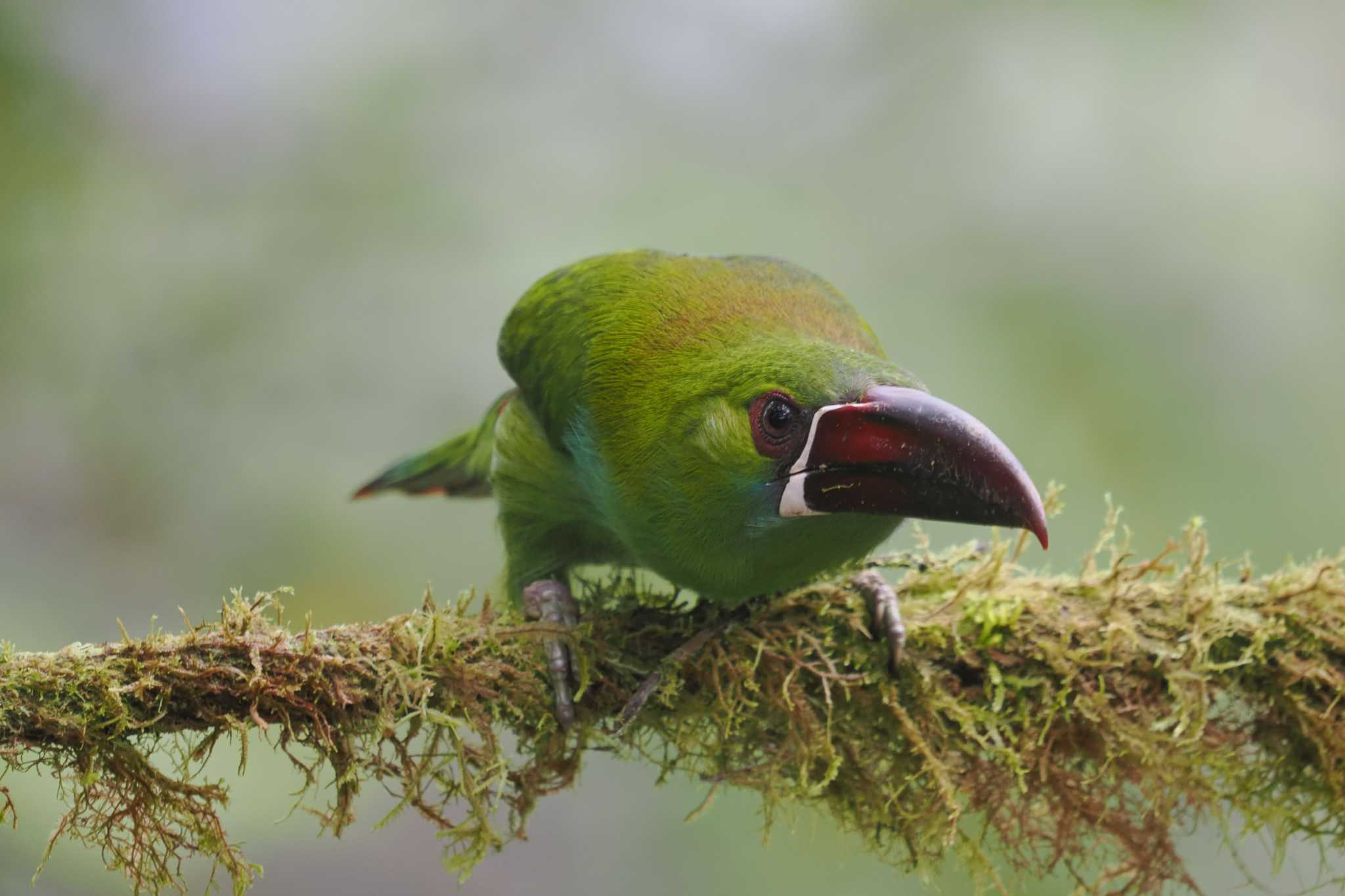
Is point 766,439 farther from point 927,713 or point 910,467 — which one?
point 927,713

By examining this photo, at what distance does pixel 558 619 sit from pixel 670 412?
59cm

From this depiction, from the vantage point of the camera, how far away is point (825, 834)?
3.58 m

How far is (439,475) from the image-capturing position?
368 cm

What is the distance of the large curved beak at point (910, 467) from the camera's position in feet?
6.67

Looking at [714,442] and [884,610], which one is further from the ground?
[714,442]

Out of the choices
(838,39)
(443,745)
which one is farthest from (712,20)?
(443,745)

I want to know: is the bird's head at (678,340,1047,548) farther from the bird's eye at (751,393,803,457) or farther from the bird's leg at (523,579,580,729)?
the bird's leg at (523,579,580,729)

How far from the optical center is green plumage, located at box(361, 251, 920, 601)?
2.27 m

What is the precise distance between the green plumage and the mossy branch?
236mm

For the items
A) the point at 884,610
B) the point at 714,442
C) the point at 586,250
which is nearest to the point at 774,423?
the point at 714,442

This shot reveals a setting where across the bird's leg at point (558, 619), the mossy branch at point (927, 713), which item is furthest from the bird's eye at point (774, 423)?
the bird's leg at point (558, 619)

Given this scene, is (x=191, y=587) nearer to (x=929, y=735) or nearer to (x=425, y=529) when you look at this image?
(x=425, y=529)

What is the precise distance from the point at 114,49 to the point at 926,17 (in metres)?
3.07

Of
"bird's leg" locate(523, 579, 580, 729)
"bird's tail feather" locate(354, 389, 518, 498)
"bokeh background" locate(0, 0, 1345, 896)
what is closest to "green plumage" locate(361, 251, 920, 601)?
"bird's leg" locate(523, 579, 580, 729)
